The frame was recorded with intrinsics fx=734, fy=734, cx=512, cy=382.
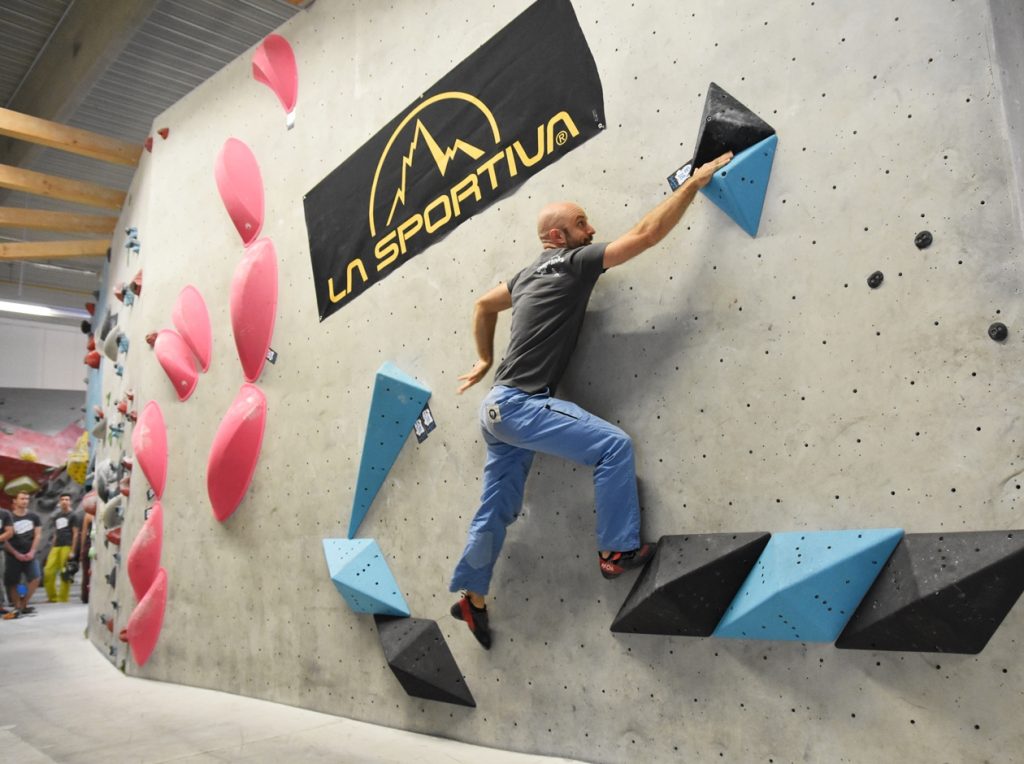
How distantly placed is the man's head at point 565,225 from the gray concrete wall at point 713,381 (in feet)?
0.38

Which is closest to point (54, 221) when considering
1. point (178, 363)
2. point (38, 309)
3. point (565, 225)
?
point (178, 363)

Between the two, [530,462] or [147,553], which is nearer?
[530,462]

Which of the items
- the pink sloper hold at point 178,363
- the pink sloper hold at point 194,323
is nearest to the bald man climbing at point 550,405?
the pink sloper hold at point 194,323

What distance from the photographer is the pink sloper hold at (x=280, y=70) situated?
12.4 feet

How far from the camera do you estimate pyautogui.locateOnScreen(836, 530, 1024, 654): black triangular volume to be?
5.02 feet

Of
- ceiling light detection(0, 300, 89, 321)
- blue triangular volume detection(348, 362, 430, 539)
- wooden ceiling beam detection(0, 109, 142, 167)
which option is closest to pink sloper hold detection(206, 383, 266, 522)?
blue triangular volume detection(348, 362, 430, 539)

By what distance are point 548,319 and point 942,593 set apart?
125 centimetres

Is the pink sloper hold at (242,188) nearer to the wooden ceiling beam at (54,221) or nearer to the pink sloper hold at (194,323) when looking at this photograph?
the pink sloper hold at (194,323)

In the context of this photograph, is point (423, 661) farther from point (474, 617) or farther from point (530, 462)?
point (530, 462)

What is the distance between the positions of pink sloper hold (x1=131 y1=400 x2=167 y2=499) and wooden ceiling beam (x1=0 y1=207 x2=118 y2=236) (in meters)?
2.91

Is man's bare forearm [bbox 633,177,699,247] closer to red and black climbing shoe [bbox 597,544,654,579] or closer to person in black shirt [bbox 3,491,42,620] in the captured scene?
red and black climbing shoe [bbox 597,544,654,579]

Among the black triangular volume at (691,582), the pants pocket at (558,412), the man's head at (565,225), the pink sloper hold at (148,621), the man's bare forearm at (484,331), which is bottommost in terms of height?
the pink sloper hold at (148,621)

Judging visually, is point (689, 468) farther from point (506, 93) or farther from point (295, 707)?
point (295, 707)

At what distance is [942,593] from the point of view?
158 centimetres
